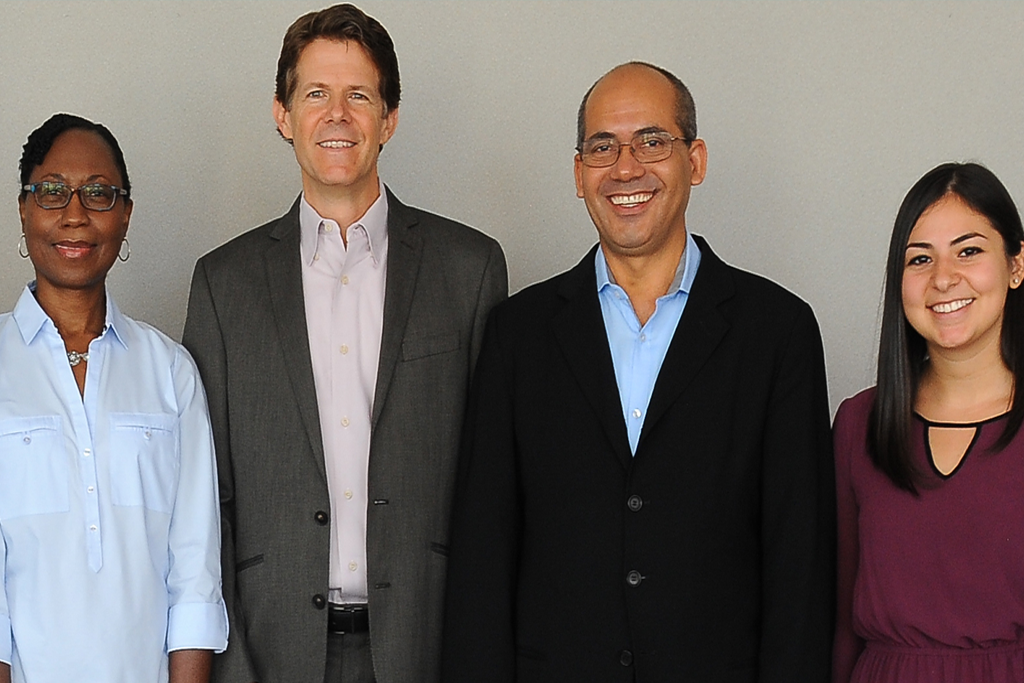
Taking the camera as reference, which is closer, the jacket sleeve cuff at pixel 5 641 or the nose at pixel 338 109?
the jacket sleeve cuff at pixel 5 641

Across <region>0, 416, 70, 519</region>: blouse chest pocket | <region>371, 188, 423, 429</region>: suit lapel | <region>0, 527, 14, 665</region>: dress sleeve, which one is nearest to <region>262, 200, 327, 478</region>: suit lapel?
<region>371, 188, 423, 429</region>: suit lapel

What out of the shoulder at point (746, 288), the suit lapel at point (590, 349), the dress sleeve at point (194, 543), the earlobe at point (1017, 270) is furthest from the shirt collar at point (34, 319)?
the earlobe at point (1017, 270)

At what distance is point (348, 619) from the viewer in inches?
105

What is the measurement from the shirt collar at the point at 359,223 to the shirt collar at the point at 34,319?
1.31 feet

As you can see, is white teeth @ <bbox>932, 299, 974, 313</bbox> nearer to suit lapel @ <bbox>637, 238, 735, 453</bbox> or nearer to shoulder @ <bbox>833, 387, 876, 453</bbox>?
shoulder @ <bbox>833, 387, 876, 453</bbox>

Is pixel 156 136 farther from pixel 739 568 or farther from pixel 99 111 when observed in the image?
pixel 739 568

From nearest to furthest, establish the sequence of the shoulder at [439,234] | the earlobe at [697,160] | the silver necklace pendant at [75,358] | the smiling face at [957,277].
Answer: the smiling face at [957,277] < the silver necklace pendant at [75,358] < the earlobe at [697,160] < the shoulder at [439,234]

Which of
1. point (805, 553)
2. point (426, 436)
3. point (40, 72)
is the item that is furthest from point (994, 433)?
point (40, 72)

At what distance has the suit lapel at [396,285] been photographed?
2709 mm

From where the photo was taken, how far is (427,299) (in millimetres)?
2797

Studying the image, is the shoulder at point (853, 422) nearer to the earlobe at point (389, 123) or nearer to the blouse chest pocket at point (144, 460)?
the earlobe at point (389, 123)

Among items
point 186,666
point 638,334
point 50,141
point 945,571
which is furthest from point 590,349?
point 50,141

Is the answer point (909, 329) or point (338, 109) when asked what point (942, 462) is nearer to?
point (909, 329)

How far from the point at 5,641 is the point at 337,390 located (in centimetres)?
77
